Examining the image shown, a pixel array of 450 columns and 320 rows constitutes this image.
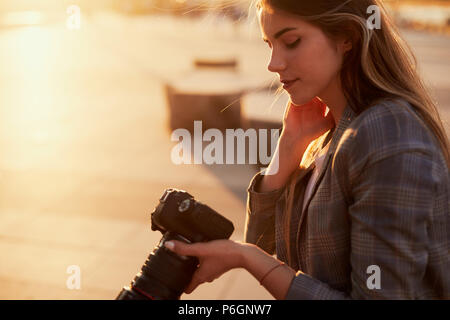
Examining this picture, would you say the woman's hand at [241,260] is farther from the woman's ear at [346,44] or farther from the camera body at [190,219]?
the woman's ear at [346,44]

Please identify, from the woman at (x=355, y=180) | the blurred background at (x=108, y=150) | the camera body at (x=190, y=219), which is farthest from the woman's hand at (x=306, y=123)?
the camera body at (x=190, y=219)

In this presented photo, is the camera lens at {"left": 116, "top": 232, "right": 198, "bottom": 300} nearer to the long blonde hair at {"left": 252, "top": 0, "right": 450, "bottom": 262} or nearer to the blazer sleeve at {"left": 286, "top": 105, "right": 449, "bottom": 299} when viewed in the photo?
the blazer sleeve at {"left": 286, "top": 105, "right": 449, "bottom": 299}

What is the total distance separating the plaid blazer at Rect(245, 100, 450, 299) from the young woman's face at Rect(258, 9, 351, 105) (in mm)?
139

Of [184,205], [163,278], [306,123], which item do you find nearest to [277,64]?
[306,123]

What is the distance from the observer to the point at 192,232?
175 cm

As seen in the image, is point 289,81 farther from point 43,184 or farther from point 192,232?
point 43,184

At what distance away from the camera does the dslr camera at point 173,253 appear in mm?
1710

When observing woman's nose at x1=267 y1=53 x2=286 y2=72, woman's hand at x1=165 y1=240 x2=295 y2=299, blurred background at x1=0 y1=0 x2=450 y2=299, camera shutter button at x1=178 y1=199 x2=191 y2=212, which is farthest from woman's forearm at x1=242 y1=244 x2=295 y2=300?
blurred background at x1=0 y1=0 x2=450 y2=299

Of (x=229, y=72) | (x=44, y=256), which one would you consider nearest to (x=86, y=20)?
(x=229, y=72)

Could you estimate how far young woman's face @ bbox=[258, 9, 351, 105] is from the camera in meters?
1.71

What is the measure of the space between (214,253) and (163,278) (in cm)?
18

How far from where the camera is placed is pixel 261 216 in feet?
7.11

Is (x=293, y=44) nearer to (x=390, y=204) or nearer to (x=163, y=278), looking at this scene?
(x=390, y=204)
